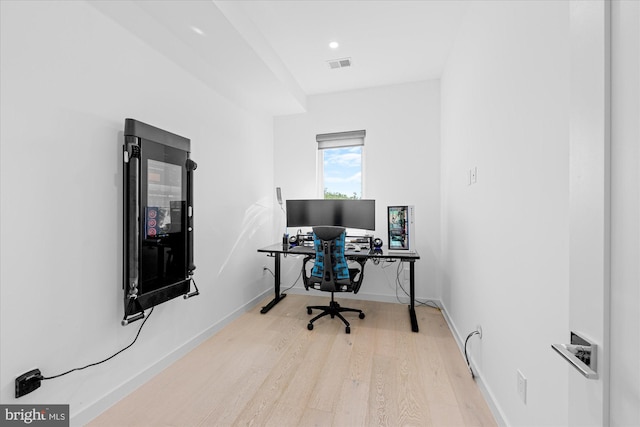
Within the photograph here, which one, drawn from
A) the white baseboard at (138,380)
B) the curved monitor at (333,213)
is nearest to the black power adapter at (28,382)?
the white baseboard at (138,380)

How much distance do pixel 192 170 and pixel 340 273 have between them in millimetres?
1641

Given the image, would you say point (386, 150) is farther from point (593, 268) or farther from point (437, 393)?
point (593, 268)

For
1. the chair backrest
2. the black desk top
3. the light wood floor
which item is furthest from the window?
the light wood floor

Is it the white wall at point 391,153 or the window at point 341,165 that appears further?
the window at point 341,165

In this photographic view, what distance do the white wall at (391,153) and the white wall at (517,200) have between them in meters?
1.13

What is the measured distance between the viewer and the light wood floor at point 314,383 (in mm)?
1591

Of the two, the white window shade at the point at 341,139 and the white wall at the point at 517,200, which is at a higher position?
the white window shade at the point at 341,139

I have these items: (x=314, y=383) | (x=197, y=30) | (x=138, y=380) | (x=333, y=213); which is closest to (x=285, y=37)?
(x=197, y=30)

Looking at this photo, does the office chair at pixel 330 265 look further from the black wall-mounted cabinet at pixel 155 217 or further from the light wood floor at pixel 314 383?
the black wall-mounted cabinet at pixel 155 217

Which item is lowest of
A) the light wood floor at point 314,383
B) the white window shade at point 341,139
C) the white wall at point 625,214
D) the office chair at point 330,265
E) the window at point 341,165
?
the light wood floor at point 314,383

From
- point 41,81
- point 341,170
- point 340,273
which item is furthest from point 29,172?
point 341,170

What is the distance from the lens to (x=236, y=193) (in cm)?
308

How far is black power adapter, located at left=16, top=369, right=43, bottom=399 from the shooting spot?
1288mm

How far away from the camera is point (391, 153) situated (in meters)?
3.53
